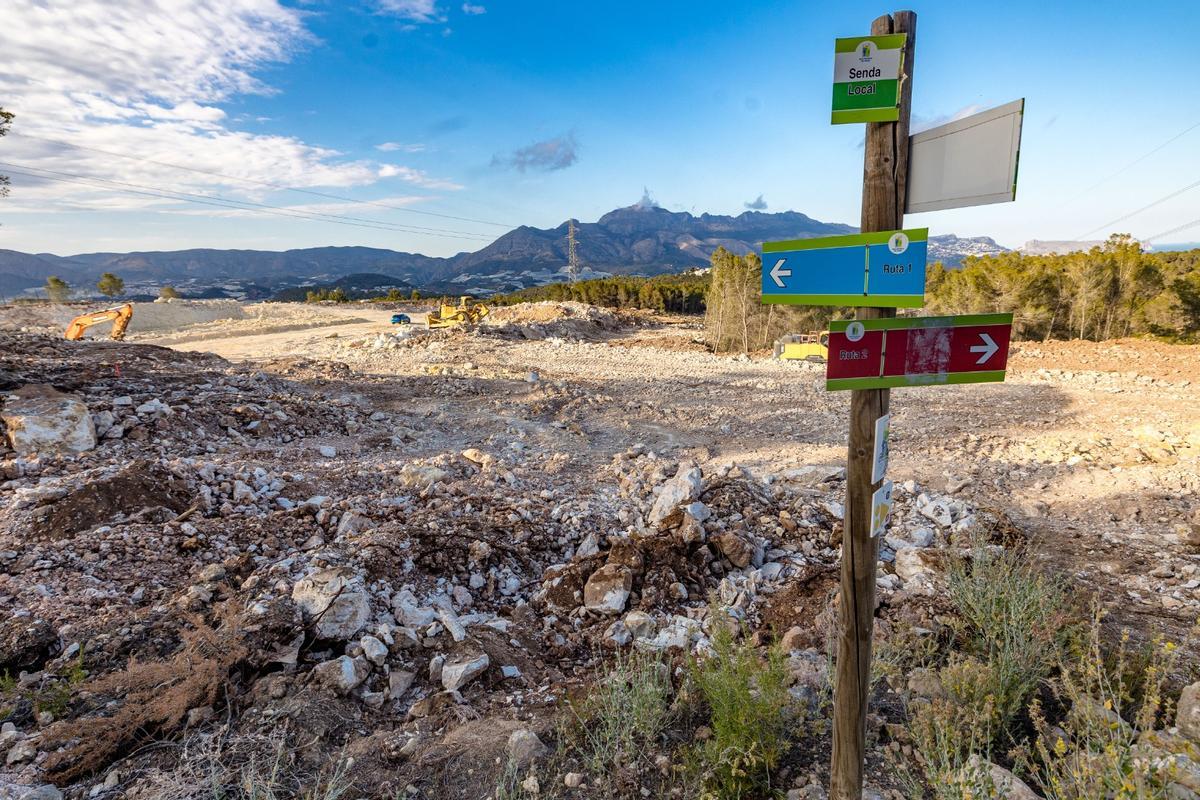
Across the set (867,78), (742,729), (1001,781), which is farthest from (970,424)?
(867,78)

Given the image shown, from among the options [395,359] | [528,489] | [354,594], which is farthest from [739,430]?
[395,359]

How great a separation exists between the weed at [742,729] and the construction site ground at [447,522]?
31cm

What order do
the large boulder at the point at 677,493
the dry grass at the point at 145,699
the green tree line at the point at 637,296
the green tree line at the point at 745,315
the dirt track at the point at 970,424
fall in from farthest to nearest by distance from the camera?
the green tree line at the point at 637,296 → the green tree line at the point at 745,315 → the dirt track at the point at 970,424 → the large boulder at the point at 677,493 → the dry grass at the point at 145,699

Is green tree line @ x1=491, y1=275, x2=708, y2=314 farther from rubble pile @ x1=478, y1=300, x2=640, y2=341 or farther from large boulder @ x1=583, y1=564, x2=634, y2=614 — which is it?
large boulder @ x1=583, y1=564, x2=634, y2=614

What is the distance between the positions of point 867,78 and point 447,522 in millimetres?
4538

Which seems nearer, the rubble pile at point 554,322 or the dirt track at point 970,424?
the dirt track at point 970,424

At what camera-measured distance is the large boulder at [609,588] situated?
165 inches

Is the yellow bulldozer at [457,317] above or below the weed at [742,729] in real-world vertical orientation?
above

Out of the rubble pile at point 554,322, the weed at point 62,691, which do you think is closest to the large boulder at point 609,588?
the weed at point 62,691

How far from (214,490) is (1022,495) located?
8969 millimetres

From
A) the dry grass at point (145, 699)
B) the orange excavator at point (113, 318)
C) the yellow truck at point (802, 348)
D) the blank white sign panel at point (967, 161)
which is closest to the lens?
the blank white sign panel at point (967, 161)

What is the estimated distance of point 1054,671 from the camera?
3.36 meters

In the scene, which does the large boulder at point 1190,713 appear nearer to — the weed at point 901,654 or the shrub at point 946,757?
the shrub at point 946,757

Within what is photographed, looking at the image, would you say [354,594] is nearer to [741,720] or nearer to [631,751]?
[631,751]
